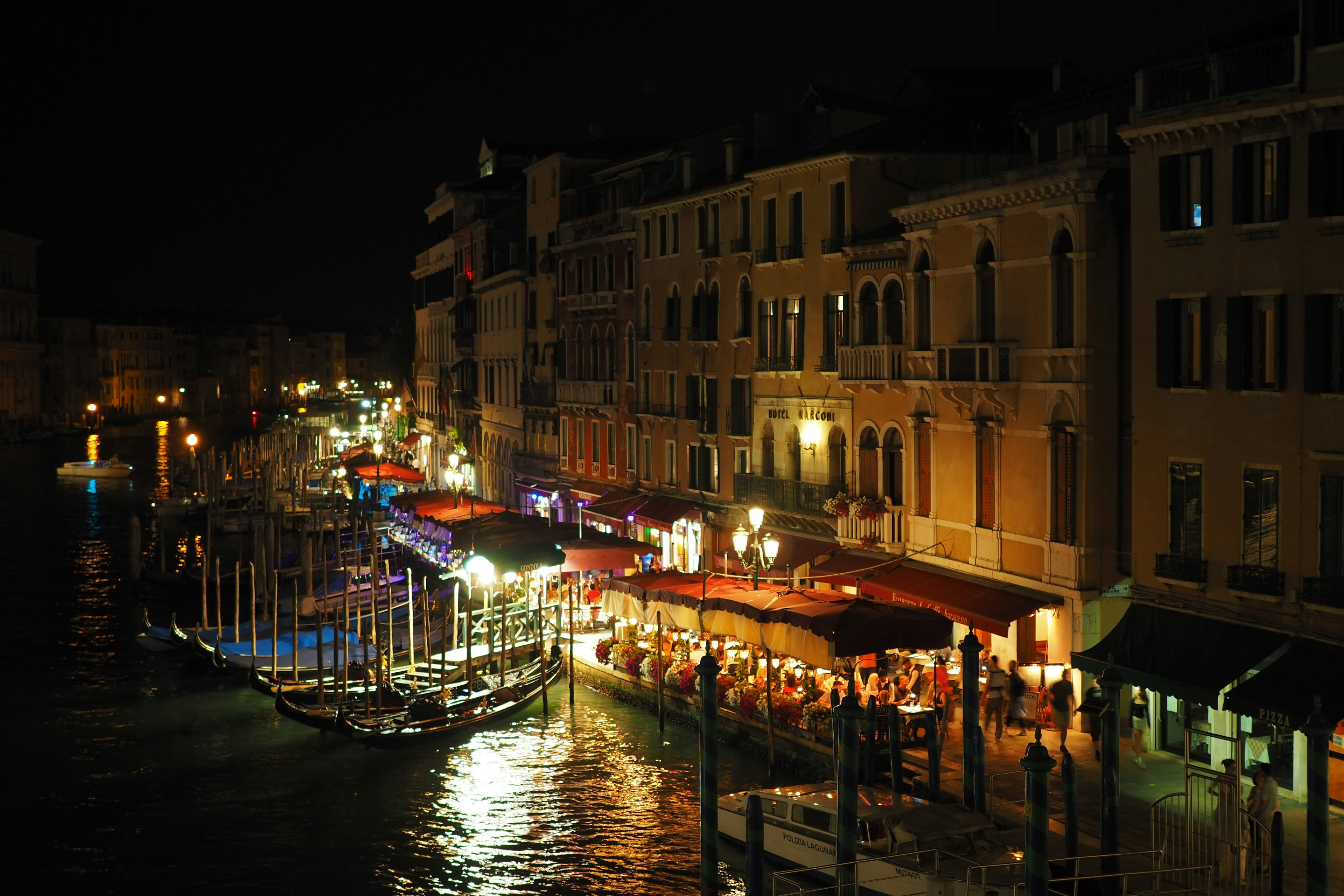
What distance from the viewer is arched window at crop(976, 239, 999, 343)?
2681 cm

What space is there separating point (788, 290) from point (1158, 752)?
1549 centimetres

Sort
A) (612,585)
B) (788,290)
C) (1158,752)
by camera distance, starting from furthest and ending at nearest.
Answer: (788,290), (612,585), (1158,752)

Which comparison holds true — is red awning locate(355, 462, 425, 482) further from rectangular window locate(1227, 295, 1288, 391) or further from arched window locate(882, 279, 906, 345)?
rectangular window locate(1227, 295, 1288, 391)

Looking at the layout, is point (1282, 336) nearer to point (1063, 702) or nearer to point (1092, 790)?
point (1092, 790)

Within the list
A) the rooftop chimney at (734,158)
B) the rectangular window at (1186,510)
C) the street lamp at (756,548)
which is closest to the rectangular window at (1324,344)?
the rectangular window at (1186,510)

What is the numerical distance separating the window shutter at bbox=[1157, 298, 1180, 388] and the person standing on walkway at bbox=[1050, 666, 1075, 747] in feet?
17.4

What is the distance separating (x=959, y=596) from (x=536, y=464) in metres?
29.9

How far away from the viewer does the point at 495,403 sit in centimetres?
6275

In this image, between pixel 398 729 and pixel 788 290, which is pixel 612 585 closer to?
pixel 398 729

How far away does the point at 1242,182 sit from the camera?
2067 centimetres

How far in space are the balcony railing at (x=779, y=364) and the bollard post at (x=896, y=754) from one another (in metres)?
13.0

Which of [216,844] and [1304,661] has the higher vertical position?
[1304,661]

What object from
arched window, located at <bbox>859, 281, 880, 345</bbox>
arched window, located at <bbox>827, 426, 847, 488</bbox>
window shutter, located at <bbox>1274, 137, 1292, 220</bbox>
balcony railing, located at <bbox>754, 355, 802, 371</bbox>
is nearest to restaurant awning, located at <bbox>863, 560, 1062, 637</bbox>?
arched window, located at <bbox>827, 426, 847, 488</bbox>

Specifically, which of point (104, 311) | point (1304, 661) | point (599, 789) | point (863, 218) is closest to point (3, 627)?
point (599, 789)
